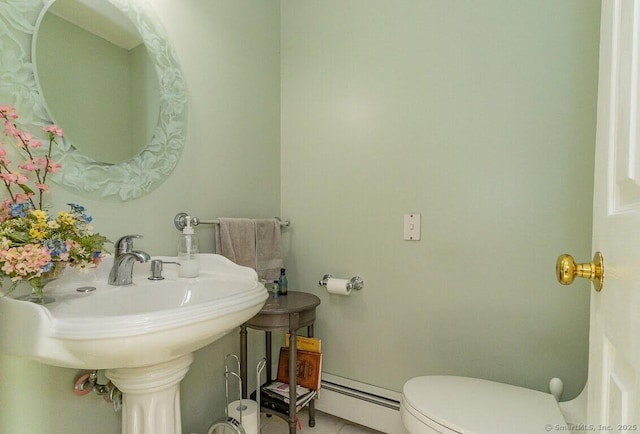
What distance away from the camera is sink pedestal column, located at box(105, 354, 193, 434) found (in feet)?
3.00

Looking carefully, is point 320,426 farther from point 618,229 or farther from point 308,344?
point 618,229

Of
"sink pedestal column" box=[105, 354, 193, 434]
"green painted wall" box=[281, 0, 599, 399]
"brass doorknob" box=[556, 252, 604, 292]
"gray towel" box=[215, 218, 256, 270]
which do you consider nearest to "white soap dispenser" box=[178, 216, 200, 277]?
"gray towel" box=[215, 218, 256, 270]

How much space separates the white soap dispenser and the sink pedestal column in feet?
1.09

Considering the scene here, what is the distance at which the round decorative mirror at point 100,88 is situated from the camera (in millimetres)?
990

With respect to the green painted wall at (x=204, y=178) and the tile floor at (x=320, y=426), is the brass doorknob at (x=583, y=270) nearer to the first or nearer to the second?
the green painted wall at (x=204, y=178)

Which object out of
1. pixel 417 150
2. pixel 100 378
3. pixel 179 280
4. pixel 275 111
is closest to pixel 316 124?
pixel 275 111

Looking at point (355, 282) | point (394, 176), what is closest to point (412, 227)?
point (394, 176)

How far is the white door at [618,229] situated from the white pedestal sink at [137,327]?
2.46ft

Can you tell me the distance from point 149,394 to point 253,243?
2.50ft

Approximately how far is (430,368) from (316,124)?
1301 millimetres

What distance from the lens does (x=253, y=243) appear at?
62.7 inches

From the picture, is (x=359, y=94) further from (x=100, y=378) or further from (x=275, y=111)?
(x=100, y=378)

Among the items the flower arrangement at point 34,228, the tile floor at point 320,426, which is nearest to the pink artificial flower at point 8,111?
the flower arrangement at point 34,228

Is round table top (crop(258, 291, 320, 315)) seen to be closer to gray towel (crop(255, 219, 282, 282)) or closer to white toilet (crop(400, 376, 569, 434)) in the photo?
gray towel (crop(255, 219, 282, 282))
